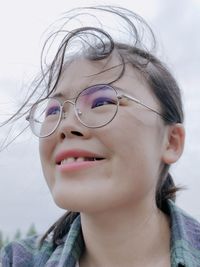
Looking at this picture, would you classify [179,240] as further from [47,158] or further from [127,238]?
[47,158]

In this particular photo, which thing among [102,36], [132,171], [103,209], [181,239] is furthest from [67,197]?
[102,36]

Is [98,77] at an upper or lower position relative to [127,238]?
upper

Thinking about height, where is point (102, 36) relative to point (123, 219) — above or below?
above

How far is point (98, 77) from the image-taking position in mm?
1835

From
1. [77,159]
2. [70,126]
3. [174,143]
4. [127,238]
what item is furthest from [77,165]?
[174,143]

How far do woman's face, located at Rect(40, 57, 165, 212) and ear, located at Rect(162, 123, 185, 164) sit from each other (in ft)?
0.50

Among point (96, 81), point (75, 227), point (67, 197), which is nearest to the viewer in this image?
point (67, 197)

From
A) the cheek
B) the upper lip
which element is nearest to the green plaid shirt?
the cheek

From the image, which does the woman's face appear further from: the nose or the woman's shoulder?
the woman's shoulder

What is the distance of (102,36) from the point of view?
1.98 m

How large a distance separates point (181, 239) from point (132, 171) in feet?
1.24

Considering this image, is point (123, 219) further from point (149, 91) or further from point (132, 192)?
point (149, 91)

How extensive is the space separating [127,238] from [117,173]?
328 mm

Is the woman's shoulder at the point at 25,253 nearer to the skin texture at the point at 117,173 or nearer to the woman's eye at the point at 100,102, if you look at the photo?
the skin texture at the point at 117,173
